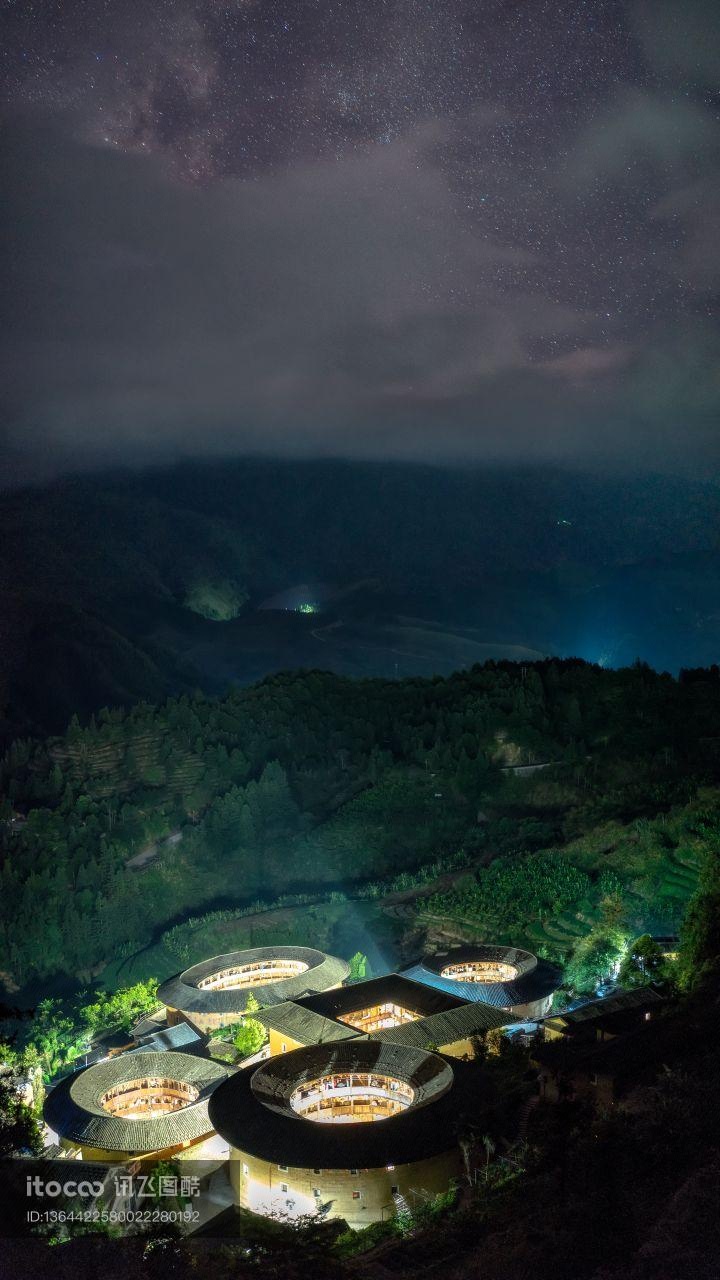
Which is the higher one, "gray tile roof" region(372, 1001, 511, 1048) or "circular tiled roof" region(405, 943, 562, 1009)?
"gray tile roof" region(372, 1001, 511, 1048)

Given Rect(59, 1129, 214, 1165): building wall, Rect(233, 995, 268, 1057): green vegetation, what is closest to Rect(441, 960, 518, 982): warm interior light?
Rect(233, 995, 268, 1057): green vegetation

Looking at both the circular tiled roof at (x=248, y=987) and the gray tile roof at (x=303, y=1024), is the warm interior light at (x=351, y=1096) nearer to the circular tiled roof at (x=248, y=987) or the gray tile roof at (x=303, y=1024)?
the gray tile roof at (x=303, y=1024)

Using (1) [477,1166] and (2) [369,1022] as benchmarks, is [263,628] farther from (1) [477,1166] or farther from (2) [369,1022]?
(1) [477,1166]

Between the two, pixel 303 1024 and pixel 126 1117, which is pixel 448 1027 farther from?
pixel 126 1117

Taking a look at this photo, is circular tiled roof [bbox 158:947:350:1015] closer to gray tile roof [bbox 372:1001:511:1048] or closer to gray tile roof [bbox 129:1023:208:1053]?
gray tile roof [bbox 129:1023:208:1053]

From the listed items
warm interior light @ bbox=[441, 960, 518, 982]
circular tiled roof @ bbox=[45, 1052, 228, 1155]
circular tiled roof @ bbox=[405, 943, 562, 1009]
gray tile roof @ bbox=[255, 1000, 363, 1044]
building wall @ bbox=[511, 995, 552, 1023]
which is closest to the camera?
circular tiled roof @ bbox=[45, 1052, 228, 1155]

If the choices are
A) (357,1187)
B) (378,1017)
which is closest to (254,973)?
(378,1017)

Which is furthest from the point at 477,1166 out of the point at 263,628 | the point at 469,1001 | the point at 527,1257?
the point at 263,628
